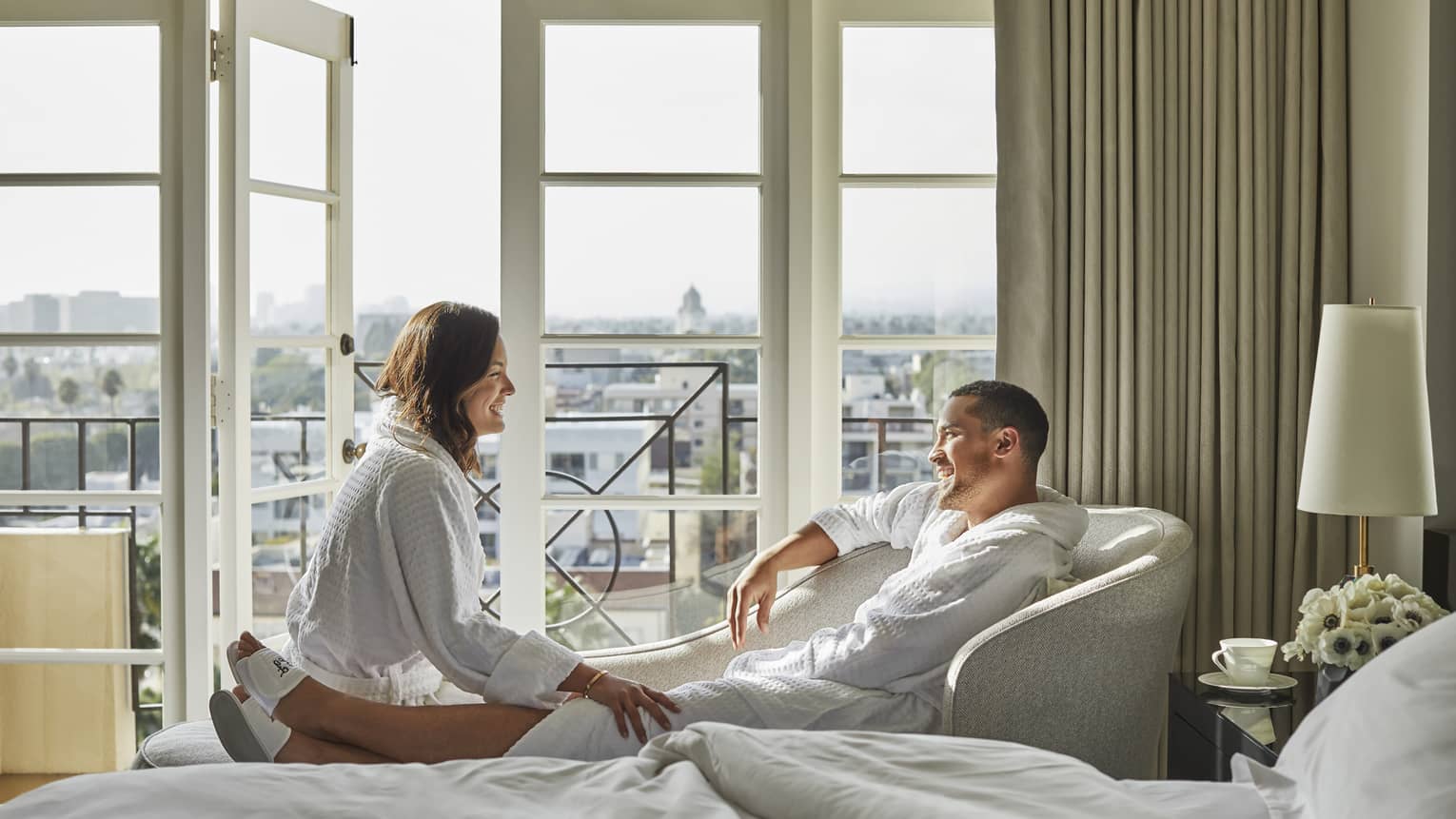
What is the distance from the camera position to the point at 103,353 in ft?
10.5

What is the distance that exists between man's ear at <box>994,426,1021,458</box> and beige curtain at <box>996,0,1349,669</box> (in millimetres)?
441

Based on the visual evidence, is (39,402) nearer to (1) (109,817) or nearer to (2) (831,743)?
(1) (109,817)

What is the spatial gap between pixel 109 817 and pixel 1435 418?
250 cm

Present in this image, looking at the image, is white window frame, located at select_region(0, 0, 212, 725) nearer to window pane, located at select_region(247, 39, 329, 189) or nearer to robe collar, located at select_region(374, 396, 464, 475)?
window pane, located at select_region(247, 39, 329, 189)

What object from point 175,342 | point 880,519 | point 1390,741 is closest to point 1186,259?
point 880,519

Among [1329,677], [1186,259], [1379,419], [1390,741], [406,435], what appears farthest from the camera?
[1186,259]

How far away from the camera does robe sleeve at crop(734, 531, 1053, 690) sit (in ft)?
7.33

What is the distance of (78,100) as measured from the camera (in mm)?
3197

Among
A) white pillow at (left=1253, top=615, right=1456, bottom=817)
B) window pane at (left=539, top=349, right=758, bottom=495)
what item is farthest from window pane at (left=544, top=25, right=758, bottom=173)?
white pillow at (left=1253, top=615, right=1456, bottom=817)

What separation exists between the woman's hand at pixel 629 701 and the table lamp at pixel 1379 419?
1244 millimetres

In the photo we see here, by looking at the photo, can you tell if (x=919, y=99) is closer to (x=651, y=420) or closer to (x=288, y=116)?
(x=651, y=420)

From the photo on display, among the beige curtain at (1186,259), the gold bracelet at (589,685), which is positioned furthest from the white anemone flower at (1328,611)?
the gold bracelet at (589,685)

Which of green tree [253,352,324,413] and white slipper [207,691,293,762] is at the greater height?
green tree [253,352,324,413]

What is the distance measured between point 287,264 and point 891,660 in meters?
1.93
